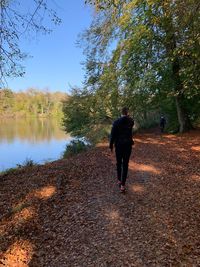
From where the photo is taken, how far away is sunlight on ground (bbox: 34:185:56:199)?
29.1ft

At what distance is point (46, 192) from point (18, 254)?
346cm

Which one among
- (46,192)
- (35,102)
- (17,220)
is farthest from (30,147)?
(35,102)

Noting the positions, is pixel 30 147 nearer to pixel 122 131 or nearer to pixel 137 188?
A: pixel 137 188

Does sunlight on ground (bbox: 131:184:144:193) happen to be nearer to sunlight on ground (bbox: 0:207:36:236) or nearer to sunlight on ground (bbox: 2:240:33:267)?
sunlight on ground (bbox: 0:207:36:236)

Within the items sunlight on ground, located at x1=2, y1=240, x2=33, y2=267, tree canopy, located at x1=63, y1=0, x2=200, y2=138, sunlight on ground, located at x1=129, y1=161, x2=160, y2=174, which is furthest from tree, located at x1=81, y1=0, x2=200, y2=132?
sunlight on ground, located at x1=2, y1=240, x2=33, y2=267

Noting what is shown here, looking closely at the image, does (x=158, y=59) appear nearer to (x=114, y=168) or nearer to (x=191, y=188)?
(x=114, y=168)

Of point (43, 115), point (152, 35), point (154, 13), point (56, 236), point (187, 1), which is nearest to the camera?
point (56, 236)

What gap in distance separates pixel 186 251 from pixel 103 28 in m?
19.6

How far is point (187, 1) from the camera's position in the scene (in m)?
10.5

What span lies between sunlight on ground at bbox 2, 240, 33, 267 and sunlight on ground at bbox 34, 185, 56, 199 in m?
2.62

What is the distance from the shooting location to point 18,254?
229 inches

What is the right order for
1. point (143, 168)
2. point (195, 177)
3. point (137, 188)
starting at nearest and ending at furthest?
point (137, 188) → point (195, 177) → point (143, 168)

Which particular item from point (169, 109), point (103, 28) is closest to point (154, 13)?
point (103, 28)

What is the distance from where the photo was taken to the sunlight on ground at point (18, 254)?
5.54 metres
